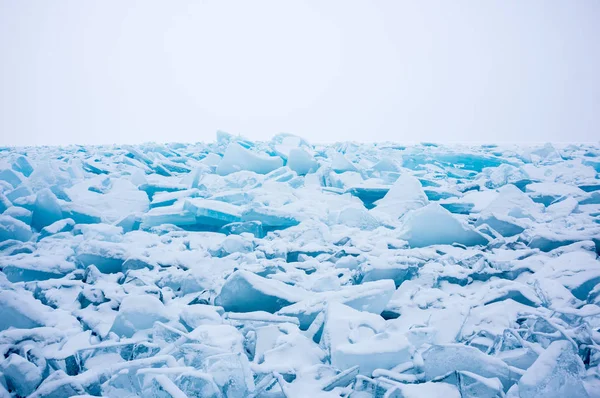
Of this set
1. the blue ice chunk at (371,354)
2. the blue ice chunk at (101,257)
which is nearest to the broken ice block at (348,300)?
the blue ice chunk at (371,354)

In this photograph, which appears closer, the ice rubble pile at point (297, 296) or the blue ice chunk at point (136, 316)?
the ice rubble pile at point (297, 296)

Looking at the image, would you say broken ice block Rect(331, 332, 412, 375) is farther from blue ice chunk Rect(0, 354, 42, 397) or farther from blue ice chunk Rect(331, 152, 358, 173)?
blue ice chunk Rect(331, 152, 358, 173)

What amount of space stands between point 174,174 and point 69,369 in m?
3.55

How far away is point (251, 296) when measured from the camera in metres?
1.25

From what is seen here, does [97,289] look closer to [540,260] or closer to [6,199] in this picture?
[6,199]

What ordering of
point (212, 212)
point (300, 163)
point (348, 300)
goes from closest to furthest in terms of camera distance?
point (348, 300)
point (212, 212)
point (300, 163)

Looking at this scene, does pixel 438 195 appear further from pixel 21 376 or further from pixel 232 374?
pixel 21 376

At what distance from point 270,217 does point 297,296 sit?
103cm

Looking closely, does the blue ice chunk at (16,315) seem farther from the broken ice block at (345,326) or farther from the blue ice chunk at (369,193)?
the blue ice chunk at (369,193)

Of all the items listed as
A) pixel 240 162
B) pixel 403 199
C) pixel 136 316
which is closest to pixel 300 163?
pixel 240 162

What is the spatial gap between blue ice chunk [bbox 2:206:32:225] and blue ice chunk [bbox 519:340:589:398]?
2.65 m

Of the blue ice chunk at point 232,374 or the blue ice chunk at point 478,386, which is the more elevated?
the blue ice chunk at point 478,386

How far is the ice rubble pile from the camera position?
2.77 feet

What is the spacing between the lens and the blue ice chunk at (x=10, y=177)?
301 centimetres
